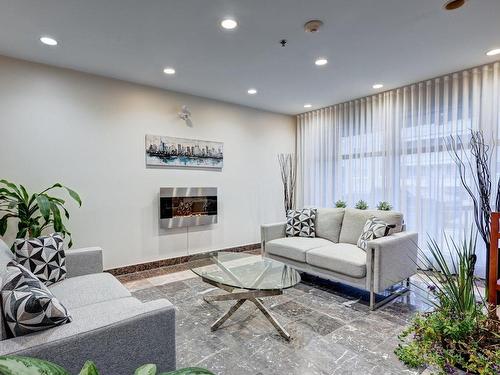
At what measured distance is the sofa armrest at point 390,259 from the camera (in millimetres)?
2721

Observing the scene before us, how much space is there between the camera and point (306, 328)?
240 cm

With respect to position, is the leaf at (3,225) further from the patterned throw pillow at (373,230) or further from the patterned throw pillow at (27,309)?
the patterned throw pillow at (373,230)

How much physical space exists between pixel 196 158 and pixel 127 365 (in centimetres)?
334

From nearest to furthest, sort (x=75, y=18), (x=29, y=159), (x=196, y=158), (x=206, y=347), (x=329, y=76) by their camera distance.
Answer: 1. (x=206, y=347)
2. (x=75, y=18)
3. (x=29, y=159)
4. (x=329, y=76)
5. (x=196, y=158)

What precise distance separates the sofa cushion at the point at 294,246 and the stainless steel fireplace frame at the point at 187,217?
1.18 metres

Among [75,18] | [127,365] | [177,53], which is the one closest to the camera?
[127,365]

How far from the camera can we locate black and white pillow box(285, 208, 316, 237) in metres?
3.91

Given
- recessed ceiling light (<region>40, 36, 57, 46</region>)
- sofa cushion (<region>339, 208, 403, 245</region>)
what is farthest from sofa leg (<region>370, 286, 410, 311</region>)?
recessed ceiling light (<region>40, 36, 57, 46</region>)

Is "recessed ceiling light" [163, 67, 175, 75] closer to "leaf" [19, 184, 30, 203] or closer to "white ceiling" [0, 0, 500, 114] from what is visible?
"white ceiling" [0, 0, 500, 114]

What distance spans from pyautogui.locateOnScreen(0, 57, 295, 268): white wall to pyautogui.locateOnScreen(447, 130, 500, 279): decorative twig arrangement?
3041mm

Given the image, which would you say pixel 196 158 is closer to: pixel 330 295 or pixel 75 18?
pixel 75 18

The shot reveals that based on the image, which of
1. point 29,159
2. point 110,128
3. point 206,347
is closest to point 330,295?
point 206,347

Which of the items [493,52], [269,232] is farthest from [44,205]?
[493,52]

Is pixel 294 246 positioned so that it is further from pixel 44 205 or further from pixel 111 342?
pixel 44 205
